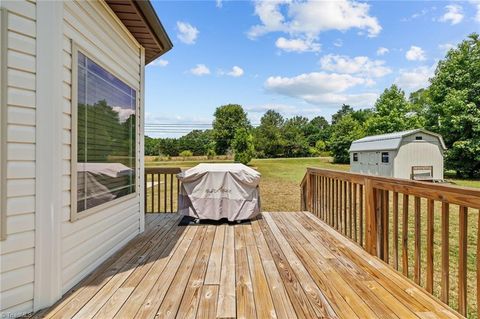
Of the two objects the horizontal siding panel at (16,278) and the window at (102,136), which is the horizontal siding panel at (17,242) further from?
the window at (102,136)

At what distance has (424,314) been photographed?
5.83 ft

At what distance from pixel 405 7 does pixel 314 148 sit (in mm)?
31954

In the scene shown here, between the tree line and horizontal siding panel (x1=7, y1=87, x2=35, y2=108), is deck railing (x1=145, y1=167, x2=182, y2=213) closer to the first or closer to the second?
horizontal siding panel (x1=7, y1=87, x2=35, y2=108)

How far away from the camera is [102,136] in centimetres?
274

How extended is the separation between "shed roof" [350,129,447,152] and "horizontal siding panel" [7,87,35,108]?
15.2m

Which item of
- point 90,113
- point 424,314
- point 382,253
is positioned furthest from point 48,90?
point 382,253

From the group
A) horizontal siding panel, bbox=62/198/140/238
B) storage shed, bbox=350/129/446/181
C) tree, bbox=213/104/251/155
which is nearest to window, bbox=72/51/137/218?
horizontal siding panel, bbox=62/198/140/238

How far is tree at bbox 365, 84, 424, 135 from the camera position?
21.2 m

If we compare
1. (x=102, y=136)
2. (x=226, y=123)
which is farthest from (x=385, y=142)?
(x=226, y=123)

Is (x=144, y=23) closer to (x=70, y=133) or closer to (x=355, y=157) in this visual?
(x=70, y=133)

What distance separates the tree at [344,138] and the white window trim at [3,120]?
26.9 metres

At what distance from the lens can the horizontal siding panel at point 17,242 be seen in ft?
5.65

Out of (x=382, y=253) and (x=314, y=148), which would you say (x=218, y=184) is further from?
(x=314, y=148)

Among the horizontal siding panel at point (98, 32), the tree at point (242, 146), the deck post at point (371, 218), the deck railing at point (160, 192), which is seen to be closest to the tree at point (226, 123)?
the tree at point (242, 146)
